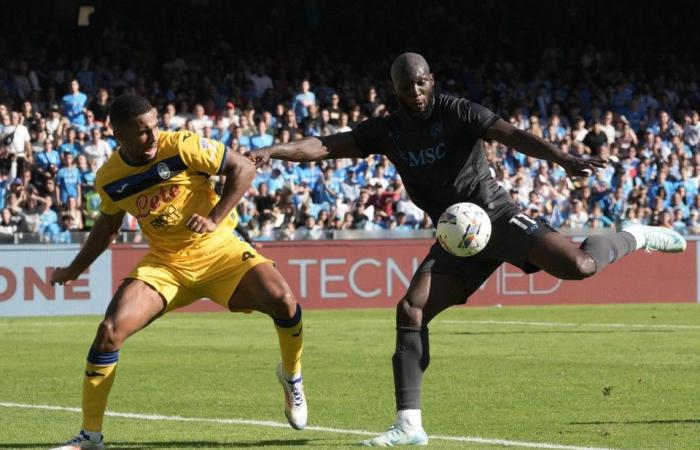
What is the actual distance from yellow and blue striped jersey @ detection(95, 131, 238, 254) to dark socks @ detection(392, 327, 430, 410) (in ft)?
4.55

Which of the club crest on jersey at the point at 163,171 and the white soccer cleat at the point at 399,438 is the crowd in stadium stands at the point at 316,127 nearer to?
the club crest on jersey at the point at 163,171

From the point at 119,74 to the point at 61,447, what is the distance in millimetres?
22905

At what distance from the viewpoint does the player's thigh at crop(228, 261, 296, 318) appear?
9008 mm

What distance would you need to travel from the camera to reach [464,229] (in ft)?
28.1

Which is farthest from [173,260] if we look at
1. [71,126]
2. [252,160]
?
[71,126]

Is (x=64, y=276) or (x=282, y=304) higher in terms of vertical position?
(x=64, y=276)

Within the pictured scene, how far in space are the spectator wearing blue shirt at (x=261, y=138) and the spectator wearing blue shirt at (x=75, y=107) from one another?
3.40 meters

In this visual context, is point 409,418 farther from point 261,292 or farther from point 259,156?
point 259,156

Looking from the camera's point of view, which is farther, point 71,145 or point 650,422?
point 71,145

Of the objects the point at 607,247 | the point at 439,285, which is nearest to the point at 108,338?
the point at 439,285

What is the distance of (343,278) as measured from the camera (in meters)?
27.0

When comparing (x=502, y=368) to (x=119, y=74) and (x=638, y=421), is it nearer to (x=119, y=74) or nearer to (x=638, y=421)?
(x=638, y=421)

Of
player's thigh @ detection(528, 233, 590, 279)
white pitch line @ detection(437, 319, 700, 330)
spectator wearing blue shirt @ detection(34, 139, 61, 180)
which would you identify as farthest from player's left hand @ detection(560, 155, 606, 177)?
spectator wearing blue shirt @ detection(34, 139, 61, 180)

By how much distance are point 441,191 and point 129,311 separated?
6.78ft
